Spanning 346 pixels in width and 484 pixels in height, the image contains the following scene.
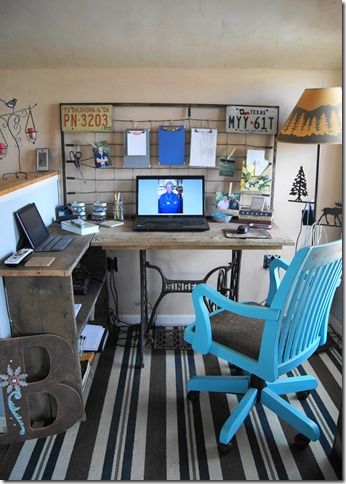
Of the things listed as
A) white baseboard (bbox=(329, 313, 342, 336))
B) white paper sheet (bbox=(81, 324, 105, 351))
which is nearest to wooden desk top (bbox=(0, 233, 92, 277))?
white paper sheet (bbox=(81, 324, 105, 351))

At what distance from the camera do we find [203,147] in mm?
2281

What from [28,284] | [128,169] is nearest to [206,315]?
[28,284]

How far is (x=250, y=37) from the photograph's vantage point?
76.9 inches

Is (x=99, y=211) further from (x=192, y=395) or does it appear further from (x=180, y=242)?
(x=192, y=395)

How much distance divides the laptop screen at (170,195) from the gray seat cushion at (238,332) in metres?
0.74

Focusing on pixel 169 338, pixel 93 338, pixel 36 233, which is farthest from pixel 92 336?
pixel 36 233

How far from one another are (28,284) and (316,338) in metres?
1.27

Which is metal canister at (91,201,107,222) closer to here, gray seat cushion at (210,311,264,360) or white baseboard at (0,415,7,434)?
gray seat cushion at (210,311,264,360)

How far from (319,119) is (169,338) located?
5.23 feet

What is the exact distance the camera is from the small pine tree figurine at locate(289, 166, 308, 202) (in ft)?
7.72

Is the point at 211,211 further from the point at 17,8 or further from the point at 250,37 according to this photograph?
the point at 17,8

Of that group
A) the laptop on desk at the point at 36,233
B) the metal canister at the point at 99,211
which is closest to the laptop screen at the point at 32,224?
the laptop on desk at the point at 36,233

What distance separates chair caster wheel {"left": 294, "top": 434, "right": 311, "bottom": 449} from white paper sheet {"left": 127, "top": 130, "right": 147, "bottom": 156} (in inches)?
67.8

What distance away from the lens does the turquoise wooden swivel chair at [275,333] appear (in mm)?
1341
